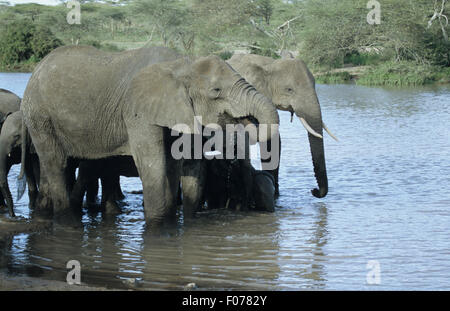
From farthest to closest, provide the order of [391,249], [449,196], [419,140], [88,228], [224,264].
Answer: [419,140]
[449,196]
[88,228]
[391,249]
[224,264]

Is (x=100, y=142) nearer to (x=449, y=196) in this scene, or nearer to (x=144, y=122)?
(x=144, y=122)

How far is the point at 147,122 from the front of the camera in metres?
6.54

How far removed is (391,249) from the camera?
6918mm

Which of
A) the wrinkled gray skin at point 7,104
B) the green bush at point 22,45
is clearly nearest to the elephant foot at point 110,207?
the wrinkled gray skin at point 7,104

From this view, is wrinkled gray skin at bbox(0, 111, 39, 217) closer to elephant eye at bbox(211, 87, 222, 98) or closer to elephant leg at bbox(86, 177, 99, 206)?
elephant leg at bbox(86, 177, 99, 206)

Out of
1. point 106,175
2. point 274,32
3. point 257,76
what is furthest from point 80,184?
point 274,32

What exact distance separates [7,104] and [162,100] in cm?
335

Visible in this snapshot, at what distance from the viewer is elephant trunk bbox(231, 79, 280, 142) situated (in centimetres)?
597

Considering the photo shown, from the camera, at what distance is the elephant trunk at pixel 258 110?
5969 millimetres

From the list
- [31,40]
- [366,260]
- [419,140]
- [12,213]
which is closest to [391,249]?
[366,260]

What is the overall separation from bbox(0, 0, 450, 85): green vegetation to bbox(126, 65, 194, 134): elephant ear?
2934 cm

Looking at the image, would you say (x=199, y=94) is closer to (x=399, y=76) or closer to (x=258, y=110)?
(x=258, y=110)

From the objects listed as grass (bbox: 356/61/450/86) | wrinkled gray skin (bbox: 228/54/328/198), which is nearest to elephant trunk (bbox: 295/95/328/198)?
wrinkled gray skin (bbox: 228/54/328/198)
